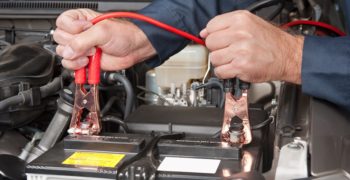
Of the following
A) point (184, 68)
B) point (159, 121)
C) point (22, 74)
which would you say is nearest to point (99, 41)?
point (159, 121)

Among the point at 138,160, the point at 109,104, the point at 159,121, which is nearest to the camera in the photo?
the point at 138,160

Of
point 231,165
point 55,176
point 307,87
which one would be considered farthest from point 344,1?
point 55,176

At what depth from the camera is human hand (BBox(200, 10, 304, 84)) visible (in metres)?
0.84

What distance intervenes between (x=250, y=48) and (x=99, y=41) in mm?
275

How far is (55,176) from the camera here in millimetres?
750

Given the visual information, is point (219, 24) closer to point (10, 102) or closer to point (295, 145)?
point (295, 145)

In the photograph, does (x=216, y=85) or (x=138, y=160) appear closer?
(x=138, y=160)

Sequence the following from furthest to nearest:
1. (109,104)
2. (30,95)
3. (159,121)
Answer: (109,104), (30,95), (159,121)

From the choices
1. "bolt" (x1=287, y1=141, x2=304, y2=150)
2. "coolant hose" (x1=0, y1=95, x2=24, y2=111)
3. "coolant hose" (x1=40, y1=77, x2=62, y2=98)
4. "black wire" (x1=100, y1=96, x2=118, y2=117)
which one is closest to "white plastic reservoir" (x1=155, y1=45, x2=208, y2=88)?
"black wire" (x1=100, y1=96, x2=118, y2=117)

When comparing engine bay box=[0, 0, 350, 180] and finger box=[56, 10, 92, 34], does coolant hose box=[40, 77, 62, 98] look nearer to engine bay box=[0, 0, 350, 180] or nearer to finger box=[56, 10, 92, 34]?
engine bay box=[0, 0, 350, 180]

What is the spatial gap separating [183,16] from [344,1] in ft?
1.17

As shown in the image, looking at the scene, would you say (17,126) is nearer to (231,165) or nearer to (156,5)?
(156,5)

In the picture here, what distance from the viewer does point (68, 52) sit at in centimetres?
88

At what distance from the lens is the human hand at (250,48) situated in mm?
838
